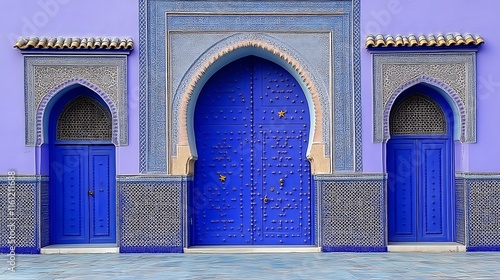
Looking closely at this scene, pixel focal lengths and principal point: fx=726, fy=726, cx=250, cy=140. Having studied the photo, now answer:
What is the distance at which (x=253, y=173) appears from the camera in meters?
7.61

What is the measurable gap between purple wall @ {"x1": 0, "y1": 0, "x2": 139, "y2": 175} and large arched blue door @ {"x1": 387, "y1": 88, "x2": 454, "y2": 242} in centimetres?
272

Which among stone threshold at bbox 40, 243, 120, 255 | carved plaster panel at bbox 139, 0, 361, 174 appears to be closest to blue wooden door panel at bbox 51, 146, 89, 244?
stone threshold at bbox 40, 243, 120, 255

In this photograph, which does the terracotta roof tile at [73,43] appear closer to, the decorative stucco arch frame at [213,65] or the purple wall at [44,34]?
the purple wall at [44,34]

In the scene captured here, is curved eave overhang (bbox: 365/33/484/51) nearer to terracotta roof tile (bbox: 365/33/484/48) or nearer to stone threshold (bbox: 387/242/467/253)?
terracotta roof tile (bbox: 365/33/484/48)

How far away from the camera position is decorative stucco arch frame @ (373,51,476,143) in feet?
23.9

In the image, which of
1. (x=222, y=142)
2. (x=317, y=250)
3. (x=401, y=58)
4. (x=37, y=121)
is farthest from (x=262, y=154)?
(x=37, y=121)

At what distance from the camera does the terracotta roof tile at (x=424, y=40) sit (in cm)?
719

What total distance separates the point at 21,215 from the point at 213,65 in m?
2.44

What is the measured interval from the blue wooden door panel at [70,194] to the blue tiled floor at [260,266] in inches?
19.1

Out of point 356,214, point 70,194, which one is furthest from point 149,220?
point 356,214

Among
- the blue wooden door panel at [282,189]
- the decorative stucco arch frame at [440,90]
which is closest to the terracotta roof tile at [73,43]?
the blue wooden door panel at [282,189]

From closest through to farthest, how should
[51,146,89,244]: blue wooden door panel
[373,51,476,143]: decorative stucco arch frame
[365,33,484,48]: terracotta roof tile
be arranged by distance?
[365,33,484,48]: terracotta roof tile < [373,51,476,143]: decorative stucco arch frame < [51,146,89,244]: blue wooden door panel

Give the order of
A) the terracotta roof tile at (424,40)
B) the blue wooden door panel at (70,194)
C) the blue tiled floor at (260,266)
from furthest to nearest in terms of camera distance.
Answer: the blue wooden door panel at (70,194) < the terracotta roof tile at (424,40) < the blue tiled floor at (260,266)

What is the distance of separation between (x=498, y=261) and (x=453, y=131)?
1479 millimetres
